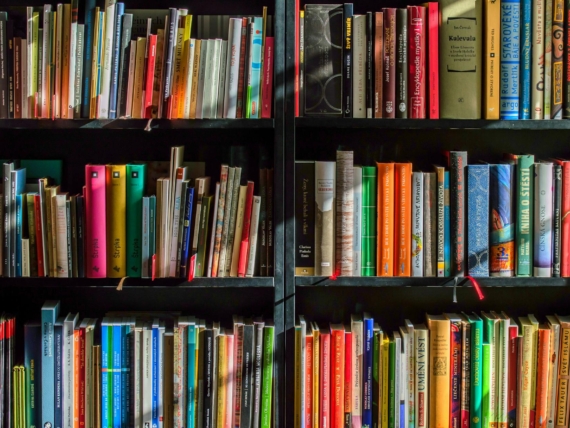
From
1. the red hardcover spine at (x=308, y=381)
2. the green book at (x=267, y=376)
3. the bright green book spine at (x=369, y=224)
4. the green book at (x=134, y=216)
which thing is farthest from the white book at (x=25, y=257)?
the bright green book spine at (x=369, y=224)

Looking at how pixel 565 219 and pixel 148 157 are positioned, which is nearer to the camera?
pixel 565 219

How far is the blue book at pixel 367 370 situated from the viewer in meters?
1.91

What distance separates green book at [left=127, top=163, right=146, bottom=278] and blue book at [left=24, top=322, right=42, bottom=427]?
1.01 feet

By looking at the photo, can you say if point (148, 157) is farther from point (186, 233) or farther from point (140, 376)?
point (140, 376)

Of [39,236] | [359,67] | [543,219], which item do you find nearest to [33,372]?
[39,236]

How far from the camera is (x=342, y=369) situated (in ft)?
6.26

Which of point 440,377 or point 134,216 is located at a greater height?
point 134,216

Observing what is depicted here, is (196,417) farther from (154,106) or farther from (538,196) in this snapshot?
(538,196)

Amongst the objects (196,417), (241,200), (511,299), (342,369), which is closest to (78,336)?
(196,417)

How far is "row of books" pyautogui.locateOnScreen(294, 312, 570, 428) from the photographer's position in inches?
75.2

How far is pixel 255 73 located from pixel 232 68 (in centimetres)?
6

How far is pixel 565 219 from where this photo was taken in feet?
6.09

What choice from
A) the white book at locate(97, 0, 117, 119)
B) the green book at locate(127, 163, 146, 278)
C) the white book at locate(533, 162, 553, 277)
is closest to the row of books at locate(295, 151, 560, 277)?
the white book at locate(533, 162, 553, 277)

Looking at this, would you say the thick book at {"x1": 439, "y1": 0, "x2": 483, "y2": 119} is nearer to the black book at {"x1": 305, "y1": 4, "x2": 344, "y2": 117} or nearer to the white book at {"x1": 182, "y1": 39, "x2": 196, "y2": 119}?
the black book at {"x1": 305, "y1": 4, "x2": 344, "y2": 117}
